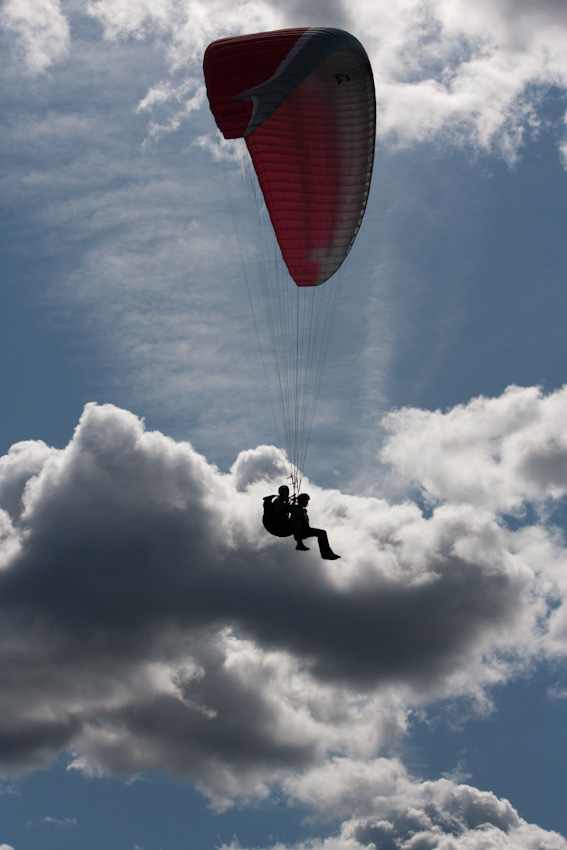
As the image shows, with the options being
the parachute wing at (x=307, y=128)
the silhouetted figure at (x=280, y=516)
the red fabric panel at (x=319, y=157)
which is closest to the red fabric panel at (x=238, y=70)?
the parachute wing at (x=307, y=128)

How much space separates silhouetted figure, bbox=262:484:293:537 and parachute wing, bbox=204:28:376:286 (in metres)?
8.86

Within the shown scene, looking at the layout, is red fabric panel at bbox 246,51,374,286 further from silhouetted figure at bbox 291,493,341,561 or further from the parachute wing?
silhouetted figure at bbox 291,493,341,561

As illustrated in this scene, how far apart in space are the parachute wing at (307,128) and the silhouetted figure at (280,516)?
349 inches

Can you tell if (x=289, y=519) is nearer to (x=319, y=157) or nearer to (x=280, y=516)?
(x=280, y=516)

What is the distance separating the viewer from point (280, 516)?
3550cm

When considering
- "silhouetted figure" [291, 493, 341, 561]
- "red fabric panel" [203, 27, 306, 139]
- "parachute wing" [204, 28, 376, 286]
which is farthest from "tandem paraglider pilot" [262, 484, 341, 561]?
"red fabric panel" [203, 27, 306, 139]

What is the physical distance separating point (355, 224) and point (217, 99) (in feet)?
23.6

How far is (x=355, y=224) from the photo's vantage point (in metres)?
39.8

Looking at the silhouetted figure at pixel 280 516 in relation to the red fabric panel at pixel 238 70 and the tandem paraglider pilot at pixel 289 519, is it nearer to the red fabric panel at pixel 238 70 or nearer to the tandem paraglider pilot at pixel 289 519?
the tandem paraglider pilot at pixel 289 519

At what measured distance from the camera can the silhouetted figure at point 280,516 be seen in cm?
3544

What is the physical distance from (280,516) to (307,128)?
43.4 ft

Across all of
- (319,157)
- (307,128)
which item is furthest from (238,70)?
(319,157)

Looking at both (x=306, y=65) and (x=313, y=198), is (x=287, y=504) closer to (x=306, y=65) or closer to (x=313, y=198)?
(x=313, y=198)

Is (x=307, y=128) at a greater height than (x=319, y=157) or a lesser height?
greater
